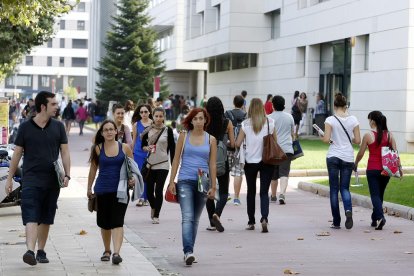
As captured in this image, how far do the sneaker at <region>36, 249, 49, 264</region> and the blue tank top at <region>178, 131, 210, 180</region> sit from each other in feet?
5.22

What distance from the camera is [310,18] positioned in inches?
1655

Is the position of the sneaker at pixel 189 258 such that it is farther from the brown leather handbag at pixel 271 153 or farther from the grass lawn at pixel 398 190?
the grass lawn at pixel 398 190

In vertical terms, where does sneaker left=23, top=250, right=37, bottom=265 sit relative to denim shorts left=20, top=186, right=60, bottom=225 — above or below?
below

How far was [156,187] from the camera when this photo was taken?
14758mm

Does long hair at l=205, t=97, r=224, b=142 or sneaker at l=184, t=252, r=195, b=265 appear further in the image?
long hair at l=205, t=97, r=224, b=142

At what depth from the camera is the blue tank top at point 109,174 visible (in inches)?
401

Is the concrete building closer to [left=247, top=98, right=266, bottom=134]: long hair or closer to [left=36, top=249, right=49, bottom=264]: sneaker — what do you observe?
[left=247, top=98, right=266, bottom=134]: long hair

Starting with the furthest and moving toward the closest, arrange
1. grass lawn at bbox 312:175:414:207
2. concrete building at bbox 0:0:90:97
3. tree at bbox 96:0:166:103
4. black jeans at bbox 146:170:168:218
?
concrete building at bbox 0:0:90:97 → tree at bbox 96:0:166:103 → grass lawn at bbox 312:175:414:207 → black jeans at bbox 146:170:168:218

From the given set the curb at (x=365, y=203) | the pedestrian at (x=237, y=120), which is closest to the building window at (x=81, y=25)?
the curb at (x=365, y=203)

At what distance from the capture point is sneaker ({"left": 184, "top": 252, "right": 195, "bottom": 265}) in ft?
33.9

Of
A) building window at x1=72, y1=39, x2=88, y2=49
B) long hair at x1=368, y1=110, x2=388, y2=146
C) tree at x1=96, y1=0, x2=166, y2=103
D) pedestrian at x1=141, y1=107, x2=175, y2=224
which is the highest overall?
building window at x1=72, y1=39, x2=88, y2=49

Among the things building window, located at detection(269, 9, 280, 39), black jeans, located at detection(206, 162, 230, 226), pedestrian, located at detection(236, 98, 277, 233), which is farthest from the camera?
building window, located at detection(269, 9, 280, 39)

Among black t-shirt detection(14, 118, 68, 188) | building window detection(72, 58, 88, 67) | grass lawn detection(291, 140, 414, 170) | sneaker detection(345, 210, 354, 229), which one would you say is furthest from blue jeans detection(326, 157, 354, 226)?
building window detection(72, 58, 88, 67)

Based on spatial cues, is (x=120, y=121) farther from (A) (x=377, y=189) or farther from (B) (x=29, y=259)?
(B) (x=29, y=259)
